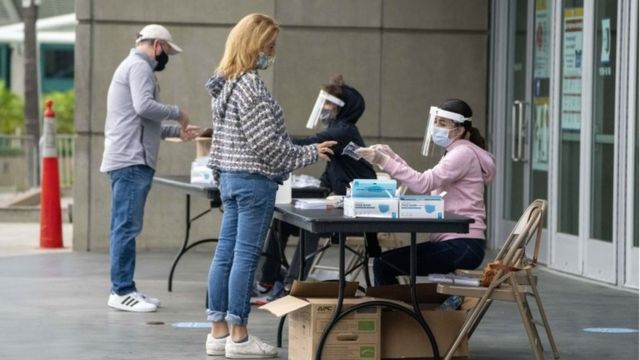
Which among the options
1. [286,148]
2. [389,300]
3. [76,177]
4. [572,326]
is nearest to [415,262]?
[389,300]

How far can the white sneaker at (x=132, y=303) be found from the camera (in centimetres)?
1044

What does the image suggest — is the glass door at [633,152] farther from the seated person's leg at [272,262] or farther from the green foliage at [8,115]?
the green foliage at [8,115]

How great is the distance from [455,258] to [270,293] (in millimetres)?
2643

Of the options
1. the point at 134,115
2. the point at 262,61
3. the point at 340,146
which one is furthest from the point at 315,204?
the point at 134,115

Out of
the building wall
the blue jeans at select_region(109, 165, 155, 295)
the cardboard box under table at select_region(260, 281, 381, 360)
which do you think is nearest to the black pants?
the blue jeans at select_region(109, 165, 155, 295)

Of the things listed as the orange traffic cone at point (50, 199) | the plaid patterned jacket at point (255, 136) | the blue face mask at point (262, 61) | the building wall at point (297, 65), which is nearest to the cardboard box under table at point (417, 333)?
the plaid patterned jacket at point (255, 136)

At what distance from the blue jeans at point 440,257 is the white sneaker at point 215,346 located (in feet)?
3.30

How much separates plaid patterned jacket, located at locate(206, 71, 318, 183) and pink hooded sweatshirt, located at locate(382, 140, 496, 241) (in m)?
0.63

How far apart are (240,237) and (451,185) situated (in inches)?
49.2

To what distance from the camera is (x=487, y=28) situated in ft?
48.7

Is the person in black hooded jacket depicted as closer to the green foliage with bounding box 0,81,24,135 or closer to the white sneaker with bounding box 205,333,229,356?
the white sneaker with bounding box 205,333,229,356

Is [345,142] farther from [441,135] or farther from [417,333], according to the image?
[417,333]

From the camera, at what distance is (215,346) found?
8.65 meters

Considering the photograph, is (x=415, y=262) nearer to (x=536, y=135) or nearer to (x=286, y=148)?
(x=286, y=148)
